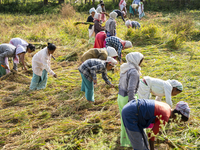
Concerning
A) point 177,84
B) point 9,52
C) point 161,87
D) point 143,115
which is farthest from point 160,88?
point 9,52

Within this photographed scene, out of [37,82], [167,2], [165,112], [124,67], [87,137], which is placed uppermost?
[167,2]

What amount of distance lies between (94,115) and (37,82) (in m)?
1.77

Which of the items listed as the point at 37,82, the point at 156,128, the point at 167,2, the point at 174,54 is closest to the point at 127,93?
the point at 156,128

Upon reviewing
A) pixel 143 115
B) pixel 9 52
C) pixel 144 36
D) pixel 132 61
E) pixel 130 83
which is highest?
pixel 144 36

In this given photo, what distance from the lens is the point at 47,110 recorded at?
3.62 m

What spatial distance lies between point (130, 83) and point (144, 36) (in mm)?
4915

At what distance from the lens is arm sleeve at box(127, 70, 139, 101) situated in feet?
7.70

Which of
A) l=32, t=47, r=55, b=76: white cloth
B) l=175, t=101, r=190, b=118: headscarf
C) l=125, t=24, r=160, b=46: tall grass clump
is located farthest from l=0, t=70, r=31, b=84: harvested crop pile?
l=125, t=24, r=160, b=46: tall grass clump

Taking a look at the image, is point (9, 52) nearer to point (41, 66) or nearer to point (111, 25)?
point (41, 66)

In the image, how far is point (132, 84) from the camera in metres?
2.36

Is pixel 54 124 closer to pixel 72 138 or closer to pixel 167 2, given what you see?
pixel 72 138

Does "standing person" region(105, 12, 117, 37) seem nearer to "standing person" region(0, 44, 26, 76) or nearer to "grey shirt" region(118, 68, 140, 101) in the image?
"standing person" region(0, 44, 26, 76)

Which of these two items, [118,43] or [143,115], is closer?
[143,115]

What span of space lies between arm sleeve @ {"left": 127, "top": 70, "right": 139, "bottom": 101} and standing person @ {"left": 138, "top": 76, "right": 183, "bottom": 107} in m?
0.41
